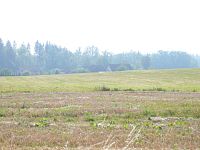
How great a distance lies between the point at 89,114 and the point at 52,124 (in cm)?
535

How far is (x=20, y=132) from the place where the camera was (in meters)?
16.9

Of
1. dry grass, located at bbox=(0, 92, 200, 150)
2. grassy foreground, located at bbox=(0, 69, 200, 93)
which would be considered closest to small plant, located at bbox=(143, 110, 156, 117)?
dry grass, located at bbox=(0, 92, 200, 150)

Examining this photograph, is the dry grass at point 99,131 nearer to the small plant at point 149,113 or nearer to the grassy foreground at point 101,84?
the small plant at point 149,113

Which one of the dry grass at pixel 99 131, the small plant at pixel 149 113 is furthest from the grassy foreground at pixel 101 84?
the small plant at pixel 149 113

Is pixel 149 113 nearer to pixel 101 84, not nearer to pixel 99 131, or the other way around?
pixel 99 131

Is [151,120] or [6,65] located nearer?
[151,120]

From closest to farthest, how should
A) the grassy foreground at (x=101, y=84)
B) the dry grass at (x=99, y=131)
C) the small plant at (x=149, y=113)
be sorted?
the dry grass at (x=99, y=131) → the small plant at (x=149, y=113) → the grassy foreground at (x=101, y=84)

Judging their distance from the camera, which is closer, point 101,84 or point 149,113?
point 149,113

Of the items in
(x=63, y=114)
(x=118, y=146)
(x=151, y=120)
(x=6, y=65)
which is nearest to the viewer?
(x=118, y=146)

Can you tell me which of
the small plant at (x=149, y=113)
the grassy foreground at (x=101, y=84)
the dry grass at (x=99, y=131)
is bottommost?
the grassy foreground at (x=101, y=84)

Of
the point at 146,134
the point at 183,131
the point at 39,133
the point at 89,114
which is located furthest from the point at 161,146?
the point at 89,114

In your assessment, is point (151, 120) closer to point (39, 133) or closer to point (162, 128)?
point (162, 128)

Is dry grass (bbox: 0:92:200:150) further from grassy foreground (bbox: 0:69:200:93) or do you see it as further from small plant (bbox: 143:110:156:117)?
grassy foreground (bbox: 0:69:200:93)

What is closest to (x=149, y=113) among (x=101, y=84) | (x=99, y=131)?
(x=99, y=131)
